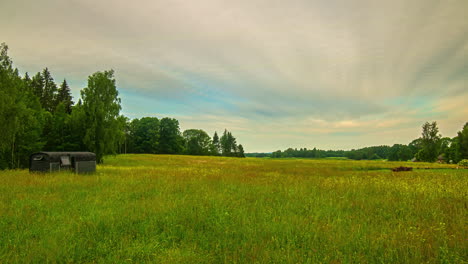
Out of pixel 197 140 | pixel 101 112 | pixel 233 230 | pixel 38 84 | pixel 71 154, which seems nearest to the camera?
pixel 233 230

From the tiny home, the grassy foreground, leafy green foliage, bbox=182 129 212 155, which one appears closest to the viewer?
the grassy foreground

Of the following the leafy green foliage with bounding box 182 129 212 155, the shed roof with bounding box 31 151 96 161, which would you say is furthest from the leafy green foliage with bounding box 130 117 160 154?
the shed roof with bounding box 31 151 96 161

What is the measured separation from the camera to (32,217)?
21.5 feet

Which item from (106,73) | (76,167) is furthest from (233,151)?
(76,167)

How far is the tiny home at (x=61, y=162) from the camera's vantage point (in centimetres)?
1762

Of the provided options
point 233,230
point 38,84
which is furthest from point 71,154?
point 38,84

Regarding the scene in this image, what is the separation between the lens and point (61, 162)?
60.3 feet

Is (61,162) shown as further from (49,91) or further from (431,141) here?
(431,141)

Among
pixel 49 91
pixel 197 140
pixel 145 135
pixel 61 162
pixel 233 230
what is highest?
pixel 49 91

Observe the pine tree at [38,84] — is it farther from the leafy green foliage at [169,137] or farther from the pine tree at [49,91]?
the leafy green foliage at [169,137]

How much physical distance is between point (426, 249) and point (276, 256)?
3.07m

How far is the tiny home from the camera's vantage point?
1762 centimetres

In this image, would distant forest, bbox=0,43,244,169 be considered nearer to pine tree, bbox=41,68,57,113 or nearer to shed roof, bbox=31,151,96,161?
pine tree, bbox=41,68,57,113

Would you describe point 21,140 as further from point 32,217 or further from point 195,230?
point 195,230
